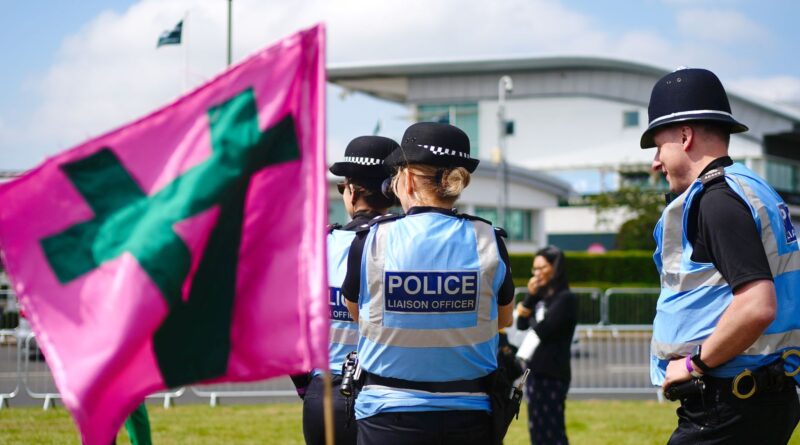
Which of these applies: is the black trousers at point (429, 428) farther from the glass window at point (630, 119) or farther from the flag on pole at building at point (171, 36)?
the glass window at point (630, 119)

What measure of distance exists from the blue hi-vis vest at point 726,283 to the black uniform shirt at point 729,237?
0.04m

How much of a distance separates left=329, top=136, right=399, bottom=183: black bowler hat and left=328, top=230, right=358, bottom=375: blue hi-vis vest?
39cm

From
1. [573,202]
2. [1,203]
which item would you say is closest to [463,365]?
[1,203]

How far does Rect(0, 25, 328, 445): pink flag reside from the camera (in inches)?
126

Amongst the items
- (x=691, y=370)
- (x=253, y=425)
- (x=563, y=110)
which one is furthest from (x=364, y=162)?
(x=563, y=110)

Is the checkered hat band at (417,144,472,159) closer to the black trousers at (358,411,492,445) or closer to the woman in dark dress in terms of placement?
the black trousers at (358,411,492,445)

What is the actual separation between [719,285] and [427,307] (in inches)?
43.2

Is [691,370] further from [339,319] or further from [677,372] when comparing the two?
[339,319]

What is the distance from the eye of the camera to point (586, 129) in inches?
2803

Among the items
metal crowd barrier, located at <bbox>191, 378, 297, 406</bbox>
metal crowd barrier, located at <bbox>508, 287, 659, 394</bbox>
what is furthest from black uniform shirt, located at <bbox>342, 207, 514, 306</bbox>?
metal crowd barrier, located at <bbox>508, 287, 659, 394</bbox>

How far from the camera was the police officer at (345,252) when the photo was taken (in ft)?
16.2

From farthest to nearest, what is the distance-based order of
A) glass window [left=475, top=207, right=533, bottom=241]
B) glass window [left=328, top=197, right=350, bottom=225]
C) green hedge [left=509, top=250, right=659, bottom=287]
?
glass window [left=475, top=207, right=533, bottom=241] → glass window [left=328, top=197, right=350, bottom=225] → green hedge [left=509, top=250, right=659, bottom=287]

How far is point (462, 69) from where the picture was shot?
7012cm

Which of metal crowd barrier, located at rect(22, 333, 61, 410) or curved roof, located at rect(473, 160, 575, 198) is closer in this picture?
metal crowd barrier, located at rect(22, 333, 61, 410)
